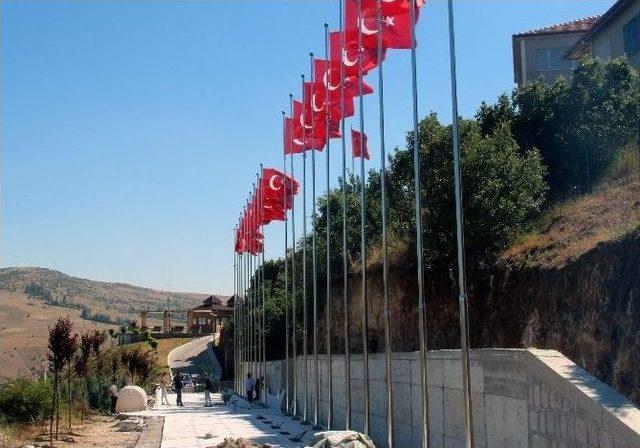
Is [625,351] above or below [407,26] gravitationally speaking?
below

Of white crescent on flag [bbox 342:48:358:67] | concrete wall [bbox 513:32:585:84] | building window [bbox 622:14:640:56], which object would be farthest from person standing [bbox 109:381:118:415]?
concrete wall [bbox 513:32:585:84]

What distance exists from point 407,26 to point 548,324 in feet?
23.8

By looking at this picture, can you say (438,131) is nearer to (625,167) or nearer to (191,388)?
(625,167)

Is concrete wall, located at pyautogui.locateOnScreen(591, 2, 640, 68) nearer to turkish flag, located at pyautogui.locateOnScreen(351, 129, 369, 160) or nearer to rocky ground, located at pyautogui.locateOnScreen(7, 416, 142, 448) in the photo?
turkish flag, located at pyautogui.locateOnScreen(351, 129, 369, 160)

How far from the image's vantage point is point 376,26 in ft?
57.3

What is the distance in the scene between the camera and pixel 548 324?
721 inches

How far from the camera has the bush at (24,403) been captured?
25.8 meters

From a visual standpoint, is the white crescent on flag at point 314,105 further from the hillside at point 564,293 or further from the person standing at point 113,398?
the person standing at point 113,398

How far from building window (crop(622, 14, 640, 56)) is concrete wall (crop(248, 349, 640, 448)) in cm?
2040

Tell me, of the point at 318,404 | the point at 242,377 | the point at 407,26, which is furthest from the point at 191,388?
the point at 407,26

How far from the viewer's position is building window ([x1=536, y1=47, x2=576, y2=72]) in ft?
147

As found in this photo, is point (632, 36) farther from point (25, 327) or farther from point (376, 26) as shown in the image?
point (25, 327)

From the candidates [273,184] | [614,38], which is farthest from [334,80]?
[614,38]

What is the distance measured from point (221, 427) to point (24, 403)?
633 cm
